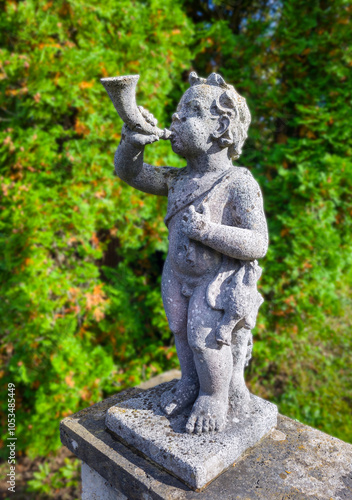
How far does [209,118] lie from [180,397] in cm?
148

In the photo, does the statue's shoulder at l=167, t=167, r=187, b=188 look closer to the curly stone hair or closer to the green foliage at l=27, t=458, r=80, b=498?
the curly stone hair

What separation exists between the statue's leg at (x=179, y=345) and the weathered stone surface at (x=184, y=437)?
0.20 ft

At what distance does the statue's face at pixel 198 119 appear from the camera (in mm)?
1765

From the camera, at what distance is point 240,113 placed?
1.80 meters

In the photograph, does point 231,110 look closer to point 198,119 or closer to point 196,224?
point 198,119

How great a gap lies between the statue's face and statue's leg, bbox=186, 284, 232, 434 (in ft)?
2.37

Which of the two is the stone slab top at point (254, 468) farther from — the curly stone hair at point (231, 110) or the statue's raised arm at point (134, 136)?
the curly stone hair at point (231, 110)

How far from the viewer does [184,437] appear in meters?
1.71

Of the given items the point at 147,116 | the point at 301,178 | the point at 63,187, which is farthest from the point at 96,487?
the point at 301,178

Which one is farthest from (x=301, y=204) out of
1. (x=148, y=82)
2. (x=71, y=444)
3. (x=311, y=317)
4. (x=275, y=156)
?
(x=71, y=444)

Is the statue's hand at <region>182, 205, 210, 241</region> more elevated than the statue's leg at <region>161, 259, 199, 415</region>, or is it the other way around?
the statue's hand at <region>182, 205, 210, 241</region>

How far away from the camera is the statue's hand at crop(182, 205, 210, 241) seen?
169 cm

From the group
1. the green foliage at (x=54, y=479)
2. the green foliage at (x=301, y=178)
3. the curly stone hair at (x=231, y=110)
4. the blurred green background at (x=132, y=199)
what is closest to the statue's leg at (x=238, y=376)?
the curly stone hair at (x=231, y=110)

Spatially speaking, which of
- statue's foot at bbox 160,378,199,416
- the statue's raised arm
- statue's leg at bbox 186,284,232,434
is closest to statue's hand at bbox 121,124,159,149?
the statue's raised arm
